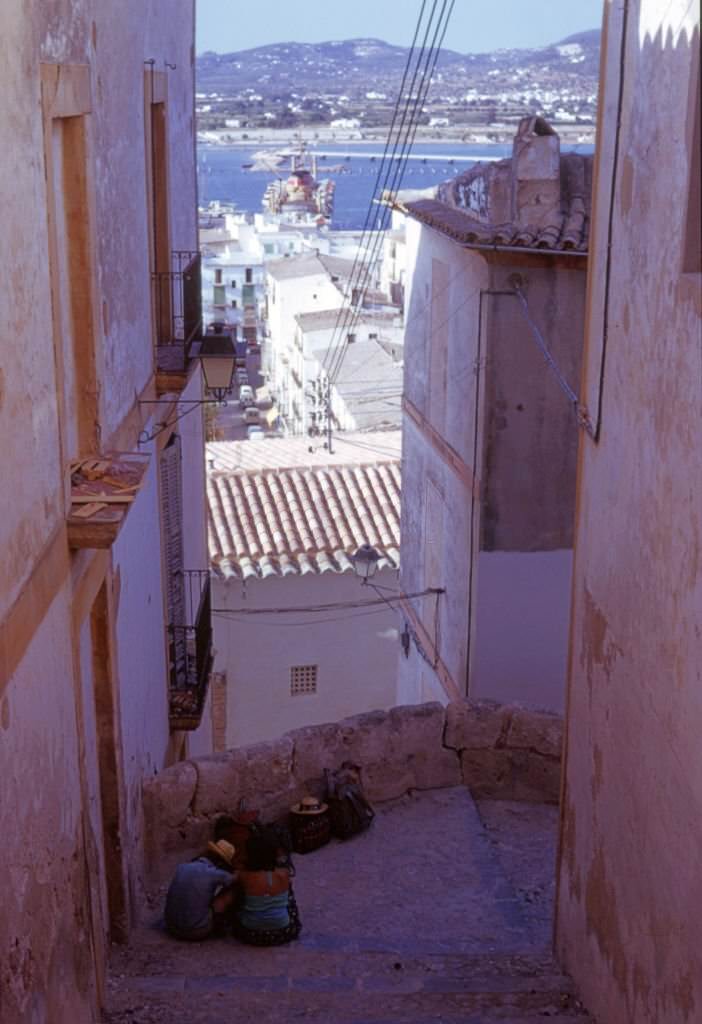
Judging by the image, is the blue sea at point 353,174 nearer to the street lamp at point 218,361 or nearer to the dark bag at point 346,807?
the street lamp at point 218,361

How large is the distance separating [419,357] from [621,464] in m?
9.37

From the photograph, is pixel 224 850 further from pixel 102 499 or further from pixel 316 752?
pixel 102 499

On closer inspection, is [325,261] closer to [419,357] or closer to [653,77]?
[419,357]

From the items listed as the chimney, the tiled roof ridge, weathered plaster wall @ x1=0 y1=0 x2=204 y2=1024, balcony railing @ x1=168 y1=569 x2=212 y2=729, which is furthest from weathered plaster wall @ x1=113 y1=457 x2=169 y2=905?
→ the tiled roof ridge

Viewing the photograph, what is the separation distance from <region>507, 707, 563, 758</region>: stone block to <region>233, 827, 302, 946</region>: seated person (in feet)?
10.0

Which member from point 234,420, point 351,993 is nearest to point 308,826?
point 351,993

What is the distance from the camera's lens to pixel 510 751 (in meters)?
11.3

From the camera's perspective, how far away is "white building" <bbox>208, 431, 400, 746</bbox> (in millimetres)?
18453

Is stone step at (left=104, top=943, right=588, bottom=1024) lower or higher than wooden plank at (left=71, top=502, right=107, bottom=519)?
lower

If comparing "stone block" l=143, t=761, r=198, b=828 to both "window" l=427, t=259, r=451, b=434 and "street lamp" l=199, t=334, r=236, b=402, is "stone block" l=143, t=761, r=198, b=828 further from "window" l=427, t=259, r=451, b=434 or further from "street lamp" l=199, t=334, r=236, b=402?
"window" l=427, t=259, r=451, b=434

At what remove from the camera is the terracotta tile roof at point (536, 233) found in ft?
39.4

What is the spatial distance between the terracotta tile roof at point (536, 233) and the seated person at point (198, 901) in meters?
6.02

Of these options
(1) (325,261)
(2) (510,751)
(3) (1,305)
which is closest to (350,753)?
(2) (510,751)

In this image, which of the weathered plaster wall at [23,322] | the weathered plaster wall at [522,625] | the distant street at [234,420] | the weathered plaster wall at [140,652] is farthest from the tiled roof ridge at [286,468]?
the distant street at [234,420]
